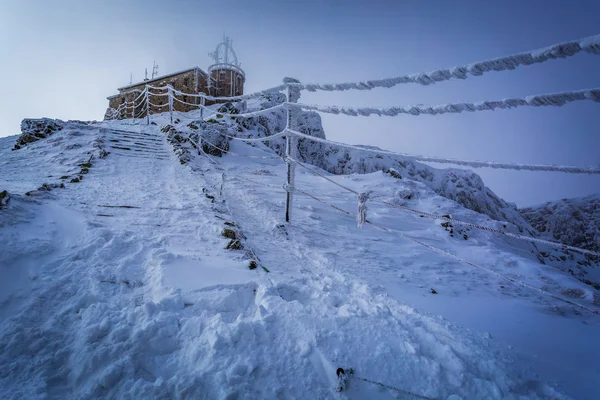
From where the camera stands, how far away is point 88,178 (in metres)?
4.67

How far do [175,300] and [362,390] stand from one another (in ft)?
3.96

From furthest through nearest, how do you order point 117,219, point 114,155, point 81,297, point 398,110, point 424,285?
point 114,155
point 117,219
point 424,285
point 398,110
point 81,297

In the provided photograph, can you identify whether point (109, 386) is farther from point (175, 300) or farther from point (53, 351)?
point (175, 300)

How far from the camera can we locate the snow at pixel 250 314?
1233 millimetres

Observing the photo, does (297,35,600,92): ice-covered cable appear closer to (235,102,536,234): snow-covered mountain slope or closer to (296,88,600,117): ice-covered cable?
(296,88,600,117): ice-covered cable

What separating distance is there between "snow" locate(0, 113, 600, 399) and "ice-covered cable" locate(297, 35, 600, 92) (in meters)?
1.61

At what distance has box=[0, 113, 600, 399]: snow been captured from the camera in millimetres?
1233

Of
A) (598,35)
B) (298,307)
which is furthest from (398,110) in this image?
(298,307)

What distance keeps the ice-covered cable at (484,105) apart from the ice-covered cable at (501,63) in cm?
17

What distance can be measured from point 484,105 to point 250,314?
1.92 metres

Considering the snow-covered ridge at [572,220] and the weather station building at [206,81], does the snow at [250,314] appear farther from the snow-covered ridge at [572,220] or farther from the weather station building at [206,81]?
the snow-covered ridge at [572,220]

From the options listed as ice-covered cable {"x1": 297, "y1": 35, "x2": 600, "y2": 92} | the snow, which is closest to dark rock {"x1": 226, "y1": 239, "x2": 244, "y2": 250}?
the snow

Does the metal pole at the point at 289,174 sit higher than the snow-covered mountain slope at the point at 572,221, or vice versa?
the metal pole at the point at 289,174

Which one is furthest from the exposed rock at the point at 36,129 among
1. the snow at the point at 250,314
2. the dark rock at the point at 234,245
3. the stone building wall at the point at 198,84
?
the stone building wall at the point at 198,84
